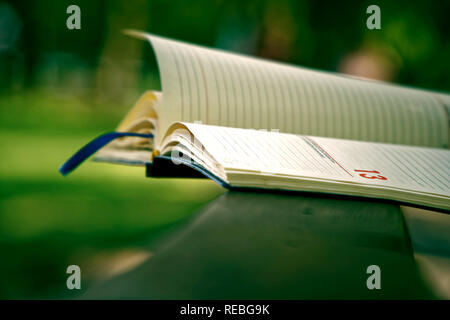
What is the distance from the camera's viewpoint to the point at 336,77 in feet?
2.29

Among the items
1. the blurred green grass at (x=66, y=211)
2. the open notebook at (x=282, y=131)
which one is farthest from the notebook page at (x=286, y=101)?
the blurred green grass at (x=66, y=211)

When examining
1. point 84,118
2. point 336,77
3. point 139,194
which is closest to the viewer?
point 139,194

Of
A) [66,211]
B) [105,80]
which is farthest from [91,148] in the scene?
[105,80]

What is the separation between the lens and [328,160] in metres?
0.41

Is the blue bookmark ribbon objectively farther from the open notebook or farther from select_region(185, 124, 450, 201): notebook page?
select_region(185, 124, 450, 201): notebook page

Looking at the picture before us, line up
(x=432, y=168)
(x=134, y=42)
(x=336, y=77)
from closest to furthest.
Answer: (x=432, y=168)
(x=336, y=77)
(x=134, y=42)

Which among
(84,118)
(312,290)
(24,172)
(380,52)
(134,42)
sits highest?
(134,42)

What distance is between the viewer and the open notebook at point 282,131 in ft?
1.21

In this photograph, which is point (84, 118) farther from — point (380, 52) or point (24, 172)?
point (380, 52)

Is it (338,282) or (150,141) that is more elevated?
(150,141)

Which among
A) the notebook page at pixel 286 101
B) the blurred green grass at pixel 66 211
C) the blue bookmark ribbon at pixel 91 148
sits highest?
the notebook page at pixel 286 101

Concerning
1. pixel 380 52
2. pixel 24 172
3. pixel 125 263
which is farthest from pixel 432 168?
pixel 380 52

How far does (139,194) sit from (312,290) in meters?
0.36

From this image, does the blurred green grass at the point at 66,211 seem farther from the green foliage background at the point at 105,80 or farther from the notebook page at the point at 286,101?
the notebook page at the point at 286,101
